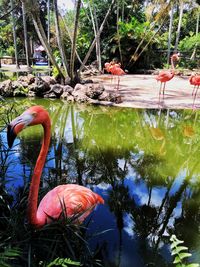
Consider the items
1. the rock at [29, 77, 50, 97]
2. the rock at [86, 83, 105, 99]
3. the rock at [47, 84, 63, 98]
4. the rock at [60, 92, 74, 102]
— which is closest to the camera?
the rock at [86, 83, 105, 99]

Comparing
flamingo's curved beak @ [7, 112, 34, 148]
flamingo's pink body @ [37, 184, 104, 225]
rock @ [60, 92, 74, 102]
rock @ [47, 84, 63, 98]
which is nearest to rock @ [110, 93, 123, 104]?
rock @ [60, 92, 74, 102]

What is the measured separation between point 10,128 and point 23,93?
356 inches

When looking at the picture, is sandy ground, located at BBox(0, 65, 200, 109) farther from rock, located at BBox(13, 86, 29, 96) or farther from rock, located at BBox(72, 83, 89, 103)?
rock, located at BBox(13, 86, 29, 96)

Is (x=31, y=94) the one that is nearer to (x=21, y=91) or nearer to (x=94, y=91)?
(x=21, y=91)

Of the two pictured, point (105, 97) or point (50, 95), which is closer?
point (105, 97)

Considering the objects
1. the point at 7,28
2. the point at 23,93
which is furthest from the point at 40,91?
the point at 7,28

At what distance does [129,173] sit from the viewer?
14.9ft

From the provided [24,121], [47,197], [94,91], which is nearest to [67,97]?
[94,91]

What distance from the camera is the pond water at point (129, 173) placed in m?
3.05

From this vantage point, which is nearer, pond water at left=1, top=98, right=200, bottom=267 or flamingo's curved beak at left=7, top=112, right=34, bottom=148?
flamingo's curved beak at left=7, top=112, right=34, bottom=148

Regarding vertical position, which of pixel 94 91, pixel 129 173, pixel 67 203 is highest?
pixel 94 91

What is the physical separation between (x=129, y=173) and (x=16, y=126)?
2943 millimetres

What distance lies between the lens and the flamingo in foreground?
204cm

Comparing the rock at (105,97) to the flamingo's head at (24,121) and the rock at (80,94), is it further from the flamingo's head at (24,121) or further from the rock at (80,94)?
the flamingo's head at (24,121)
